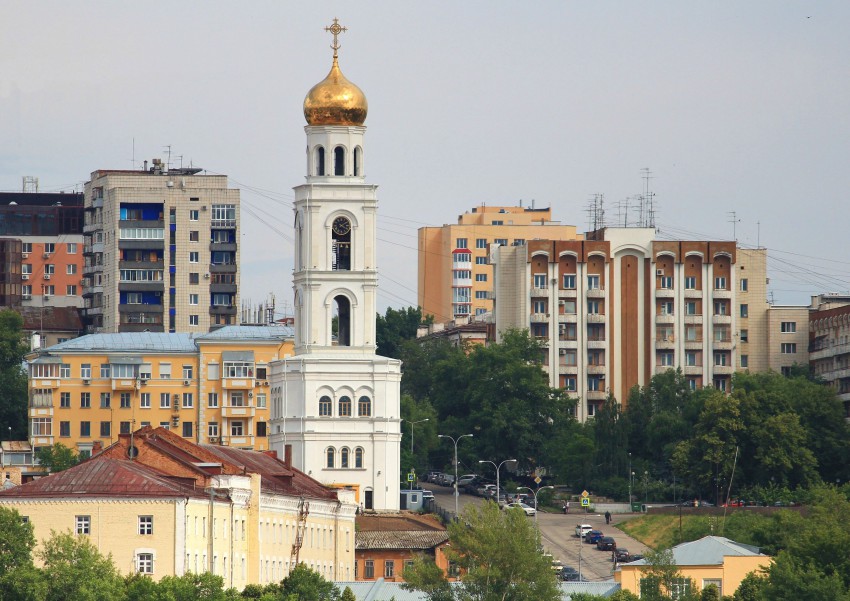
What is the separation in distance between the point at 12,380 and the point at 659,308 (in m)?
41.8

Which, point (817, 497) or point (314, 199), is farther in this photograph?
point (314, 199)

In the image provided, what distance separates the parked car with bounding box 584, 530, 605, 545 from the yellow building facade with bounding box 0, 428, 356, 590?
14.2 m

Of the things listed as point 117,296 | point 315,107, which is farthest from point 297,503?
point 117,296

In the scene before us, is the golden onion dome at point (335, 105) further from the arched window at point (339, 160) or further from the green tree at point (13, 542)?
the green tree at point (13, 542)

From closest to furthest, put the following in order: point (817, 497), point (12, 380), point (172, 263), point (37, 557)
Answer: point (37, 557), point (817, 497), point (12, 380), point (172, 263)

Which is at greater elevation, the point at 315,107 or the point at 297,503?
the point at 315,107

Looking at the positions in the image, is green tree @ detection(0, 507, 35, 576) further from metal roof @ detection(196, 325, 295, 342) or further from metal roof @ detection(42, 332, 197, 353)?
metal roof @ detection(196, 325, 295, 342)

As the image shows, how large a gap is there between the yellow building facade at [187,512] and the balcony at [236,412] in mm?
39393

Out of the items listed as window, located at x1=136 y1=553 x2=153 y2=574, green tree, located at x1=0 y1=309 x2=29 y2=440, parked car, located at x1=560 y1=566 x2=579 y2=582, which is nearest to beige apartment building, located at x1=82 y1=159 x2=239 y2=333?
green tree, located at x1=0 y1=309 x2=29 y2=440

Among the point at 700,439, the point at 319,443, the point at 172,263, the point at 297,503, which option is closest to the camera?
the point at 297,503

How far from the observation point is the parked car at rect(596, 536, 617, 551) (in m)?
140

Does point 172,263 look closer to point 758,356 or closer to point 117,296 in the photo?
point 117,296

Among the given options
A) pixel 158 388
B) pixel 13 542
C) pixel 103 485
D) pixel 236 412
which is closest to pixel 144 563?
pixel 103 485

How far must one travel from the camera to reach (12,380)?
18150cm
